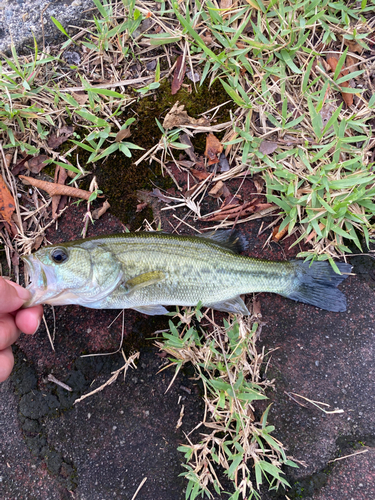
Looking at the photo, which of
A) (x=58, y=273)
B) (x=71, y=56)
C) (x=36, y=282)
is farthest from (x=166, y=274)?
(x=71, y=56)

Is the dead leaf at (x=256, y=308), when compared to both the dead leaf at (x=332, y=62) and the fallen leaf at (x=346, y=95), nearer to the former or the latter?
the fallen leaf at (x=346, y=95)

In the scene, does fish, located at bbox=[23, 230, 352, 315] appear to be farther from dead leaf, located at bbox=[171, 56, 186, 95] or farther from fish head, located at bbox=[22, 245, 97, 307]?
dead leaf, located at bbox=[171, 56, 186, 95]

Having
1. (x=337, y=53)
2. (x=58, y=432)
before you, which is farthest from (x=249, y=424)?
(x=337, y=53)

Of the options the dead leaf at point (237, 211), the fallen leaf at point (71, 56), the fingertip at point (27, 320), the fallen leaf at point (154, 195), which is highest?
the fallen leaf at point (71, 56)

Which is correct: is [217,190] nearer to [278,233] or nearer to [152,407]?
[278,233]

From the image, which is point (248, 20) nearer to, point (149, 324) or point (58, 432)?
point (149, 324)

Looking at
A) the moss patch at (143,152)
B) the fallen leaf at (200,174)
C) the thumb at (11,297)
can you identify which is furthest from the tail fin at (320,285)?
the thumb at (11,297)

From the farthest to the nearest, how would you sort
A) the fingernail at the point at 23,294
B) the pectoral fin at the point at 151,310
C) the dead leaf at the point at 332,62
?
the dead leaf at the point at 332,62 → the pectoral fin at the point at 151,310 → the fingernail at the point at 23,294
